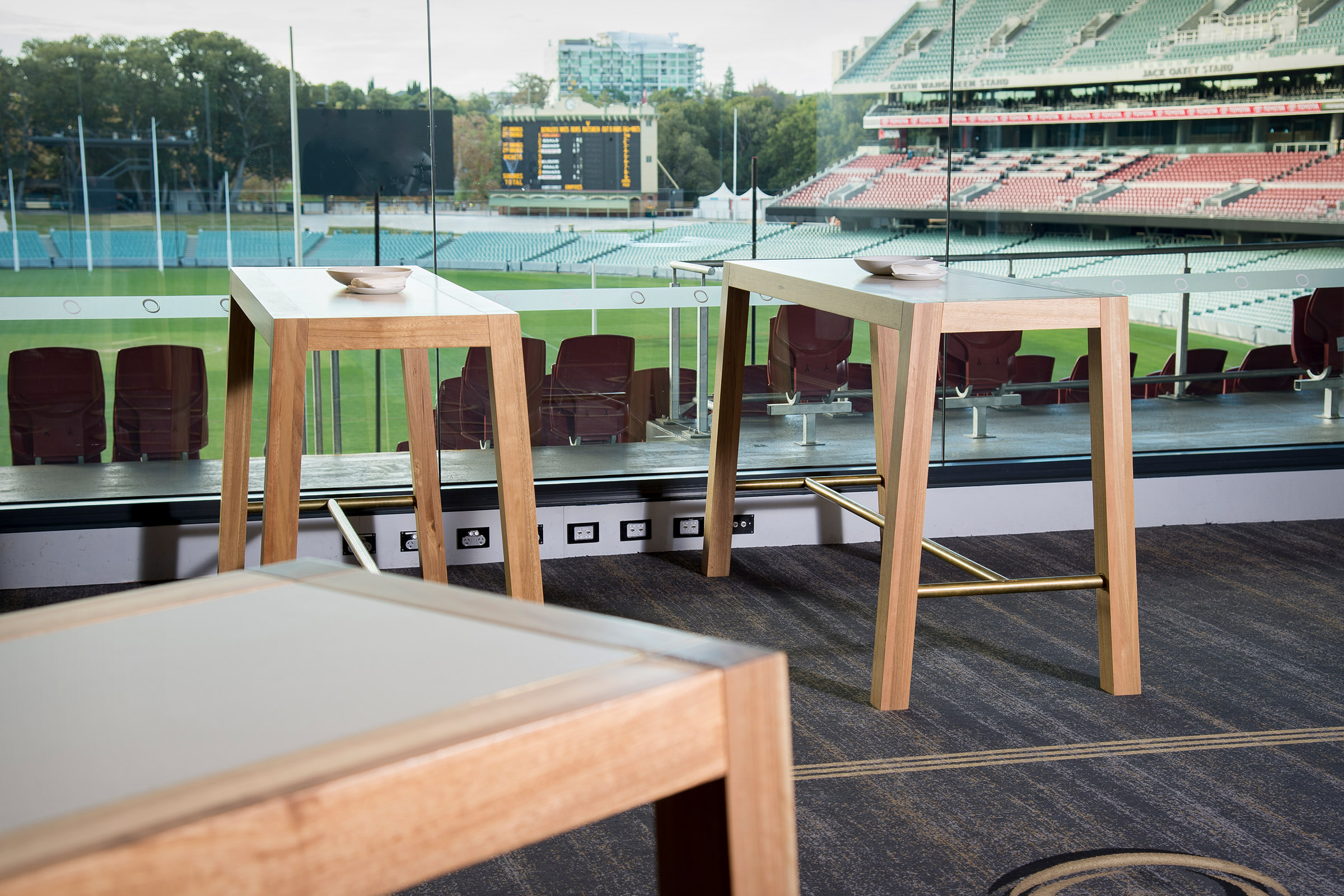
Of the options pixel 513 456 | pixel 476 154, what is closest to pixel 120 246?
pixel 476 154

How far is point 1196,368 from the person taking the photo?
13.6ft

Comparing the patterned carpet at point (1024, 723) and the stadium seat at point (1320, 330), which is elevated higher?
the stadium seat at point (1320, 330)

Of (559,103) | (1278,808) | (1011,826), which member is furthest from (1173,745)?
(559,103)

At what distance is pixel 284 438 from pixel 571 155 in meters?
1.80

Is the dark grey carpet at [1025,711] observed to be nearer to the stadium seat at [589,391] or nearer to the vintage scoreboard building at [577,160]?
the stadium seat at [589,391]

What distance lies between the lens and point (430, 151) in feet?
11.3

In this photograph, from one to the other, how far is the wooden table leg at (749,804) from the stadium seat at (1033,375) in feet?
11.3

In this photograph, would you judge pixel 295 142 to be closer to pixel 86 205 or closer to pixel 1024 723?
pixel 86 205

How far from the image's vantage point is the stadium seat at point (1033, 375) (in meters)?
3.92

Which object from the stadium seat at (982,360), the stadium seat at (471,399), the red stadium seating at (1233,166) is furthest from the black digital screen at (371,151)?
the red stadium seating at (1233,166)

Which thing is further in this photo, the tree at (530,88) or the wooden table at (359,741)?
the tree at (530,88)

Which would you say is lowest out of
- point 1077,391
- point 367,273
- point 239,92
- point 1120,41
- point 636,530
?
point 636,530

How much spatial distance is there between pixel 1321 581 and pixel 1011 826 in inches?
74.1

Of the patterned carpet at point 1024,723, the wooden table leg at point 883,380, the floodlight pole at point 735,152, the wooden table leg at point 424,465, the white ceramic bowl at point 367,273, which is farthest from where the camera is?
the floodlight pole at point 735,152
